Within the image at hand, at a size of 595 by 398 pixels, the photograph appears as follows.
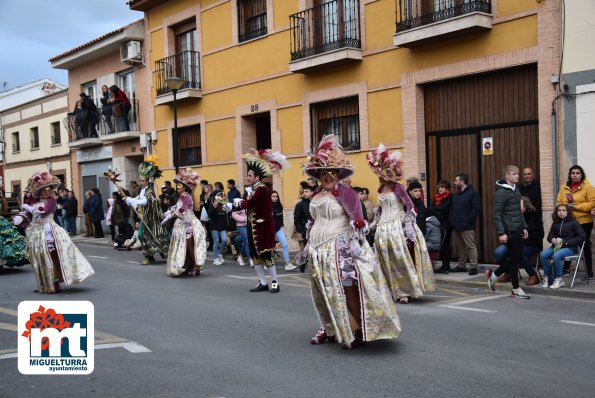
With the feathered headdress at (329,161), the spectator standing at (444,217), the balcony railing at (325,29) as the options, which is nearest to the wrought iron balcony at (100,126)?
the balcony railing at (325,29)

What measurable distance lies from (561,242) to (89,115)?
1990 centimetres

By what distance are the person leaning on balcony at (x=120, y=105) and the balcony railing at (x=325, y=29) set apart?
8.82m

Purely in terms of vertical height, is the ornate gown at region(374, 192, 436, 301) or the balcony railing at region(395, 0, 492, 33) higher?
the balcony railing at region(395, 0, 492, 33)

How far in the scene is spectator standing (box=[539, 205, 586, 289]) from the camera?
401 inches

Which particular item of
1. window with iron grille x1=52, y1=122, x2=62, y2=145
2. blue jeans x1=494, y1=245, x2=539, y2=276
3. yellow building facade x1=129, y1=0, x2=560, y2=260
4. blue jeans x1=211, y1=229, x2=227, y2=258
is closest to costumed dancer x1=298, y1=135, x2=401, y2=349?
blue jeans x1=494, y1=245, x2=539, y2=276

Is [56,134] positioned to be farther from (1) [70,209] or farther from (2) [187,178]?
(2) [187,178]

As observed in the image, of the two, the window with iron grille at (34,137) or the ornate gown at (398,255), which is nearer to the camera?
the ornate gown at (398,255)

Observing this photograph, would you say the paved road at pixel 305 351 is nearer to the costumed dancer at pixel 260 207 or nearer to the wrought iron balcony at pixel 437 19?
the costumed dancer at pixel 260 207

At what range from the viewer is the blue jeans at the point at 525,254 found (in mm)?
9812

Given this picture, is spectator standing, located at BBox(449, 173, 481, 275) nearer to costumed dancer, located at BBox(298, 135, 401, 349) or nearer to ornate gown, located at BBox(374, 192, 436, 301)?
ornate gown, located at BBox(374, 192, 436, 301)

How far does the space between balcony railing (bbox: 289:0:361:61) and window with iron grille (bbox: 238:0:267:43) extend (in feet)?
5.49

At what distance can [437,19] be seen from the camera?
13516 millimetres

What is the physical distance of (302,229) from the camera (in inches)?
538

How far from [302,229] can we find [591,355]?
7765 millimetres
